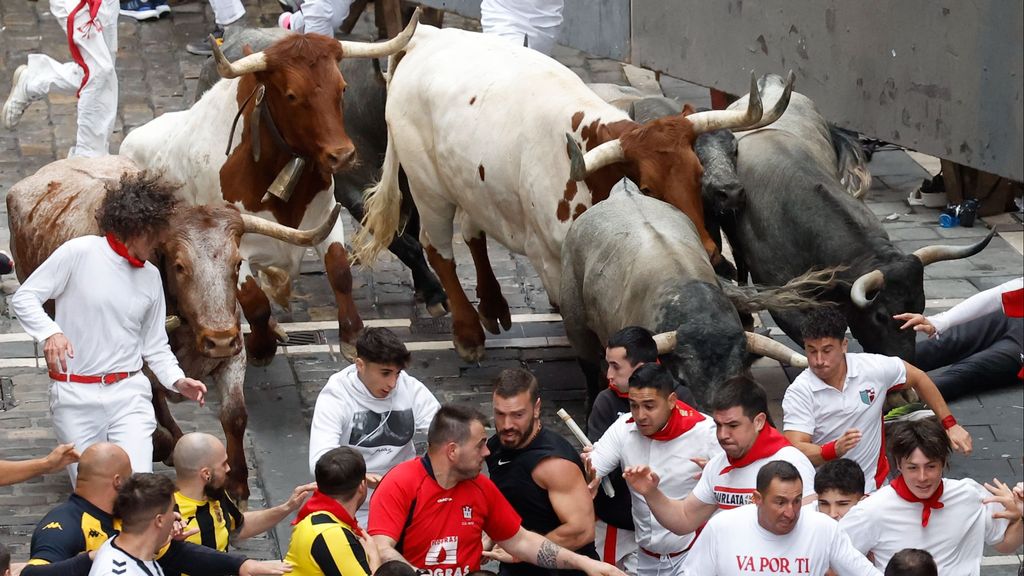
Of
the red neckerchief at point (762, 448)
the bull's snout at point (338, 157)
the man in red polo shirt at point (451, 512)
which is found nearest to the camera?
the man in red polo shirt at point (451, 512)

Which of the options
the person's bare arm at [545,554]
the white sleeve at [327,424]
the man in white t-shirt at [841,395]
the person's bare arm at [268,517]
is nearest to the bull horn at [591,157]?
the man in white t-shirt at [841,395]

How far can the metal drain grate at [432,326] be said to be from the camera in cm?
1223

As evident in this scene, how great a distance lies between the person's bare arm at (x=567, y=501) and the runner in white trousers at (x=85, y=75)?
26.0ft

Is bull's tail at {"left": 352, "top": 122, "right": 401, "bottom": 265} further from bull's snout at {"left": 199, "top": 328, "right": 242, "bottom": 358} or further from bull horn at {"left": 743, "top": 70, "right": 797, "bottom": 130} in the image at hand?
bull's snout at {"left": 199, "top": 328, "right": 242, "bottom": 358}

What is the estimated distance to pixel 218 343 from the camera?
29.1 ft

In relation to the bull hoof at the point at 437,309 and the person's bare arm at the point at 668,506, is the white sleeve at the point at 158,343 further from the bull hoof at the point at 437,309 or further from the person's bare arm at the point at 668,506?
the bull hoof at the point at 437,309

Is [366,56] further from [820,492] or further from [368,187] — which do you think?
[820,492]

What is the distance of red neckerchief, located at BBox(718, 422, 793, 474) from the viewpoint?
7.25 m

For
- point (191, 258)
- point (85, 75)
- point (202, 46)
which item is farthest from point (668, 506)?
point (202, 46)

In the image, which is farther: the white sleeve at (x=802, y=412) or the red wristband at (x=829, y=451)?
the white sleeve at (x=802, y=412)

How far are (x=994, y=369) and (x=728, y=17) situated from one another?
4.35 metres

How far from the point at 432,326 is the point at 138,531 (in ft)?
19.8

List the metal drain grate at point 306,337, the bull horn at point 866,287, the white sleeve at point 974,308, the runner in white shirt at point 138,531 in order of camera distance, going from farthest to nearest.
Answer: the metal drain grate at point 306,337 < the bull horn at point 866,287 < the white sleeve at point 974,308 < the runner in white shirt at point 138,531

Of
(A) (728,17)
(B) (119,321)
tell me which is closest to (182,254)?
(B) (119,321)
